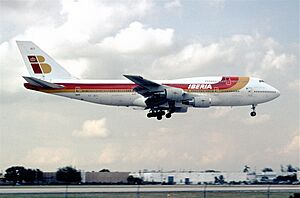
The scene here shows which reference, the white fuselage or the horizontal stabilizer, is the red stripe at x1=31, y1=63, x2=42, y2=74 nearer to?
the white fuselage

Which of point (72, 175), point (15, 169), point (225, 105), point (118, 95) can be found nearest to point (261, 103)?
point (225, 105)

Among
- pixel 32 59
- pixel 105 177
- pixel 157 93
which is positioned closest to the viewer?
pixel 157 93

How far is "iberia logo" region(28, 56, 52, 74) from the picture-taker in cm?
8862

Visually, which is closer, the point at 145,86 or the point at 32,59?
the point at 145,86

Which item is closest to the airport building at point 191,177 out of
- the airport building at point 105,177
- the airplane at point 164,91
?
the airport building at point 105,177

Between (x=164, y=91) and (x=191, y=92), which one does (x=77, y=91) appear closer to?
(x=164, y=91)

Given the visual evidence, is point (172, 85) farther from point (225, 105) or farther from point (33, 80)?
point (33, 80)

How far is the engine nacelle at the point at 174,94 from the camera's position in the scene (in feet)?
267

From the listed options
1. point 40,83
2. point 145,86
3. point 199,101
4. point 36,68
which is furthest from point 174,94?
point 36,68

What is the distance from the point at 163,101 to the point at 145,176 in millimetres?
32397

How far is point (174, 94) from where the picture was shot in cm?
8125

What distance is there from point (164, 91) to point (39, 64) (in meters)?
17.0

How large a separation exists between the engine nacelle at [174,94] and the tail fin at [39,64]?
12473 millimetres

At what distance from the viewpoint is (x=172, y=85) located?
8506 centimetres
